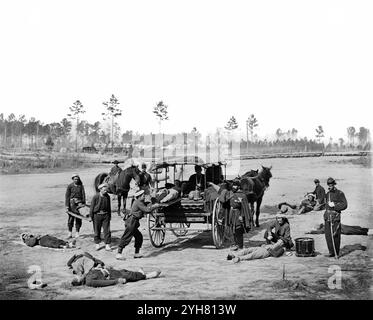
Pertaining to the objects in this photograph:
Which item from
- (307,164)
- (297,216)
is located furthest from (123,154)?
(297,216)

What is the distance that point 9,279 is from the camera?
29.5 ft

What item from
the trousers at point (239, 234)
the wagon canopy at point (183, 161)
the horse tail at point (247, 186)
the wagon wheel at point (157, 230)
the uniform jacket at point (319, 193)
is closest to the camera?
the trousers at point (239, 234)

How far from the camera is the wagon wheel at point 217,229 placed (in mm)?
10945

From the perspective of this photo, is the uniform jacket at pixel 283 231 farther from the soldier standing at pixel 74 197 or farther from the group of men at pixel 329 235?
the soldier standing at pixel 74 197

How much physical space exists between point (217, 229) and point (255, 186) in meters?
4.04

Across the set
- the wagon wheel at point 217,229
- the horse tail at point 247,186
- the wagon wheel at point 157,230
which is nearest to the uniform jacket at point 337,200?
the wagon wheel at point 217,229

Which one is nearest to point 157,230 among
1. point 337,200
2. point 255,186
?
point 337,200

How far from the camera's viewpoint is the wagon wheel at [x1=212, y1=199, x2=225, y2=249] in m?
10.9

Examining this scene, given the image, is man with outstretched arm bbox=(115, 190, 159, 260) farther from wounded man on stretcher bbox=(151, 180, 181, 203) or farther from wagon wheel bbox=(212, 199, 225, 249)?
wagon wheel bbox=(212, 199, 225, 249)

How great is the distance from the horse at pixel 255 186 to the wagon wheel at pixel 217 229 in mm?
2440

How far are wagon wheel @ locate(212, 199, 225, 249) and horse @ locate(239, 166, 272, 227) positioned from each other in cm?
244

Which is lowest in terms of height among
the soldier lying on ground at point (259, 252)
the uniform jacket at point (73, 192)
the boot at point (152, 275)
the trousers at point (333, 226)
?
the boot at point (152, 275)

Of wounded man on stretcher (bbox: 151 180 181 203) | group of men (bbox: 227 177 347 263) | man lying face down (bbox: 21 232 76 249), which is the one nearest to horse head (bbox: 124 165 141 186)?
wounded man on stretcher (bbox: 151 180 181 203)

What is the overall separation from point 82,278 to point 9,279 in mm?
1825
